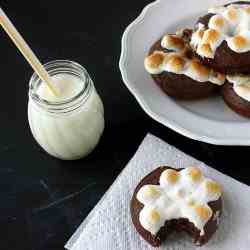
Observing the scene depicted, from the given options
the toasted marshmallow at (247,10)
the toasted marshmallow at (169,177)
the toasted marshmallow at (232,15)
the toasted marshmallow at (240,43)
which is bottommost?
the toasted marshmallow at (169,177)

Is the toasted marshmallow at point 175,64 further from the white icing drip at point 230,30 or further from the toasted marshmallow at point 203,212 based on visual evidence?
the toasted marshmallow at point 203,212

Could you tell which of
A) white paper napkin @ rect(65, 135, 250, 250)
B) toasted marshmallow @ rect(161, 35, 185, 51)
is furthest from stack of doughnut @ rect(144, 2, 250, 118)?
white paper napkin @ rect(65, 135, 250, 250)

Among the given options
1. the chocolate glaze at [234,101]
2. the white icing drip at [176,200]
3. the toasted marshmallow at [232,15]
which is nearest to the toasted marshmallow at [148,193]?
the white icing drip at [176,200]

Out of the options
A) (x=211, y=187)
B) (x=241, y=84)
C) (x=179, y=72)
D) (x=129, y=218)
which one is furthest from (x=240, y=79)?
(x=129, y=218)

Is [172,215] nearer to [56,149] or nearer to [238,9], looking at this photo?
[56,149]

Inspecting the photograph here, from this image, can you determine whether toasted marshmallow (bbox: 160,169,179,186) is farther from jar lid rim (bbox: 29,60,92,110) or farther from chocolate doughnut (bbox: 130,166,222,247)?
jar lid rim (bbox: 29,60,92,110)

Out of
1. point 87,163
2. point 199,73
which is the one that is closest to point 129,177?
point 87,163

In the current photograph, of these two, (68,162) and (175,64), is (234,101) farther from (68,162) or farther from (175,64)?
(68,162)

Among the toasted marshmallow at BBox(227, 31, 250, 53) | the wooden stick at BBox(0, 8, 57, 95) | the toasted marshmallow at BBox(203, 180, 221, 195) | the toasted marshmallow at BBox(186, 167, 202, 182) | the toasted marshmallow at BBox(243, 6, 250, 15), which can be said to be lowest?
the toasted marshmallow at BBox(203, 180, 221, 195)
